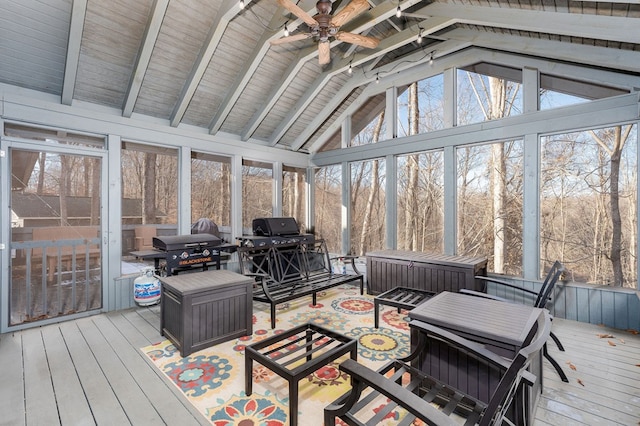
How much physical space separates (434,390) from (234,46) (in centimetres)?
473

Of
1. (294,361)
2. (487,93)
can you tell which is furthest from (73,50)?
(487,93)

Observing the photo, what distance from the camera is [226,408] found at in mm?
2104

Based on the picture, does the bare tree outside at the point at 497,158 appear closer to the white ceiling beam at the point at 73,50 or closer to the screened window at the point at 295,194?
the screened window at the point at 295,194

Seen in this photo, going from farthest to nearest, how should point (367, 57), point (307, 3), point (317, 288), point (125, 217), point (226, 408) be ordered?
point (367, 57), point (125, 217), point (317, 288), point (307, 3), point (226, 408)

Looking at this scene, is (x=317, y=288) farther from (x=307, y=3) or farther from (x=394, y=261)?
(x=307, y=3)

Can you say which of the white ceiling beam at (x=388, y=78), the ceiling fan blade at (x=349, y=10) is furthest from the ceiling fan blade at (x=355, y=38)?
the white ceiling beam at (x=388, y=78)

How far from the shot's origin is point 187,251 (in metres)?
4.17

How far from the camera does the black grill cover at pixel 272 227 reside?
203 inches

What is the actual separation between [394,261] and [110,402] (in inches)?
142

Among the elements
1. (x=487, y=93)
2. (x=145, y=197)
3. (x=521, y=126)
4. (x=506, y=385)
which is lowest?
(x=506, y=385)

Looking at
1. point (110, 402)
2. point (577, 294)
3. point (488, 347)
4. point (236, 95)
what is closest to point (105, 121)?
point (236, 95)

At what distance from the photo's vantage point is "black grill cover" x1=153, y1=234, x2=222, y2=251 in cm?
400

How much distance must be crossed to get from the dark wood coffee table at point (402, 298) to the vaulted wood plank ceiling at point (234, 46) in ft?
10.6

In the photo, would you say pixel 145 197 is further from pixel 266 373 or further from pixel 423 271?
pixel 423 271
